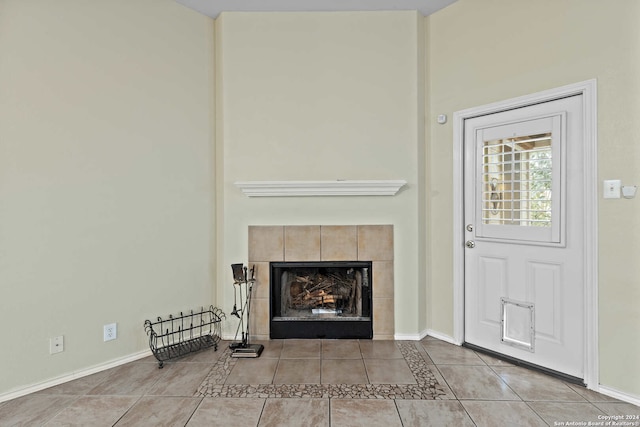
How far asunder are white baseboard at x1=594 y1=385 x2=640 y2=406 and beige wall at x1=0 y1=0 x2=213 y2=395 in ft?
9.52

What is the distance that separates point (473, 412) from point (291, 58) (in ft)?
9.49

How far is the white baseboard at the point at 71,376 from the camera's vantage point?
6.90 feet

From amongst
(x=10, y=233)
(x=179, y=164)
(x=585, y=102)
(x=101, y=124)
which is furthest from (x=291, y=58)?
(x=10, y=233)

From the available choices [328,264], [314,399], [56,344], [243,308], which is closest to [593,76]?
[328,264]

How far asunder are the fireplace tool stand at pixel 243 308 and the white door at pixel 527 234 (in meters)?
1.78

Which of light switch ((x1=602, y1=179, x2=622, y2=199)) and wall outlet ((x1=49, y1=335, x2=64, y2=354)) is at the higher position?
light switch ((x1=602, y1=179, x2=622, y2=199))

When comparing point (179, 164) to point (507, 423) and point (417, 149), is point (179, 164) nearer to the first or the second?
point (417, 149)

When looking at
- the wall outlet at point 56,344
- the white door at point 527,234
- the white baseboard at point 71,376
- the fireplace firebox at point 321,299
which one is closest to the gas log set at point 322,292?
the fireplace firebox at point 321,299

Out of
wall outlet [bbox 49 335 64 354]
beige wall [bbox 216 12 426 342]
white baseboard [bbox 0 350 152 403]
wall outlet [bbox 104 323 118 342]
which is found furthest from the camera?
beige wall [bbox 216 12 426 342]

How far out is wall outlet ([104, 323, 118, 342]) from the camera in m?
2.47

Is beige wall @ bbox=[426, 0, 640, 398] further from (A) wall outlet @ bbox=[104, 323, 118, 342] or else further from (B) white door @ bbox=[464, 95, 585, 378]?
(A) wall outlet @ bbox=[104, 323, 118, 342]

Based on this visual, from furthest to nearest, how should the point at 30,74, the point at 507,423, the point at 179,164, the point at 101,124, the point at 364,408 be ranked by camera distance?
the point at 179,164 → the point at 101,124 → the point at 30,74 → the point at 364,408 → the point at 507,423

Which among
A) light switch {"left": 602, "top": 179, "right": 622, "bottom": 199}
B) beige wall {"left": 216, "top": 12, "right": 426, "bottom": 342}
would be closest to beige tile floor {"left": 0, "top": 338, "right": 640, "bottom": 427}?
beige wall {"left": 216, "top": 12, "right": 426, "bottom": 342}

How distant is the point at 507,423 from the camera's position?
6.06 ft
